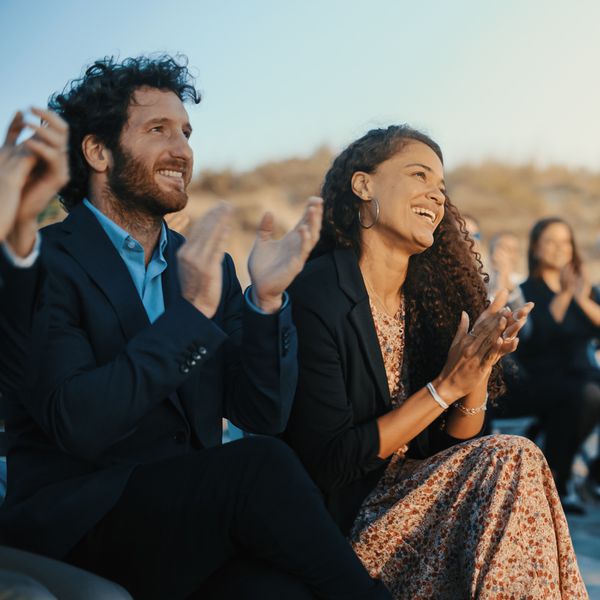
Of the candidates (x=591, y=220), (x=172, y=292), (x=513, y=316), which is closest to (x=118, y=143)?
(x=172, y=292)

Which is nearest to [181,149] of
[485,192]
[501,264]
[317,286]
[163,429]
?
[317,286]

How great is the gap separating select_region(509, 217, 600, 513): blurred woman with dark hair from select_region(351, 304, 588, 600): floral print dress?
9.96ft

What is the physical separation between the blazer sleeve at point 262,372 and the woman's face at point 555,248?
153 inches

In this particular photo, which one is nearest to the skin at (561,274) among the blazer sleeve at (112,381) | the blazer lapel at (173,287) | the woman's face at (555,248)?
the woman's face at (555,248)

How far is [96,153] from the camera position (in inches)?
95.3

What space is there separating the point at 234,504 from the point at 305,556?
0.18 meters

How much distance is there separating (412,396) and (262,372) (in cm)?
64

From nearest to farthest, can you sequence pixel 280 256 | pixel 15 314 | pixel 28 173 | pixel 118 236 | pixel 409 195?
pixel 28 173 < pixel 15 314 < pixel 280 256 < pixel 118 236 < pixel 409 195

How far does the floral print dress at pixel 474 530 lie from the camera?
7.48ft

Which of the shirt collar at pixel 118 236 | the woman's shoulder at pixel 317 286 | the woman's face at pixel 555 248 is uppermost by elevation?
the shirt collar at pixel 118 236

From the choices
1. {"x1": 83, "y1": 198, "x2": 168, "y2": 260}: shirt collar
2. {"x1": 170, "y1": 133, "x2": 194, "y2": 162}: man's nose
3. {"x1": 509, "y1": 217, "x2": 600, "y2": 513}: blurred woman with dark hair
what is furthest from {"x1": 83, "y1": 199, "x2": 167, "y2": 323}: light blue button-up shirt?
{"x1": 509, "y1": 217, "x2": 600, "y2": 513}: blurred woman with dark hair

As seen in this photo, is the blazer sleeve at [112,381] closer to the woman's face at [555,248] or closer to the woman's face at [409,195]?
the woman's face at [409,195]

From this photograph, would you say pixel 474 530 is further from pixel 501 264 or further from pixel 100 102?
pixel 501 264

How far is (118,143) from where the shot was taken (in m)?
2.40
